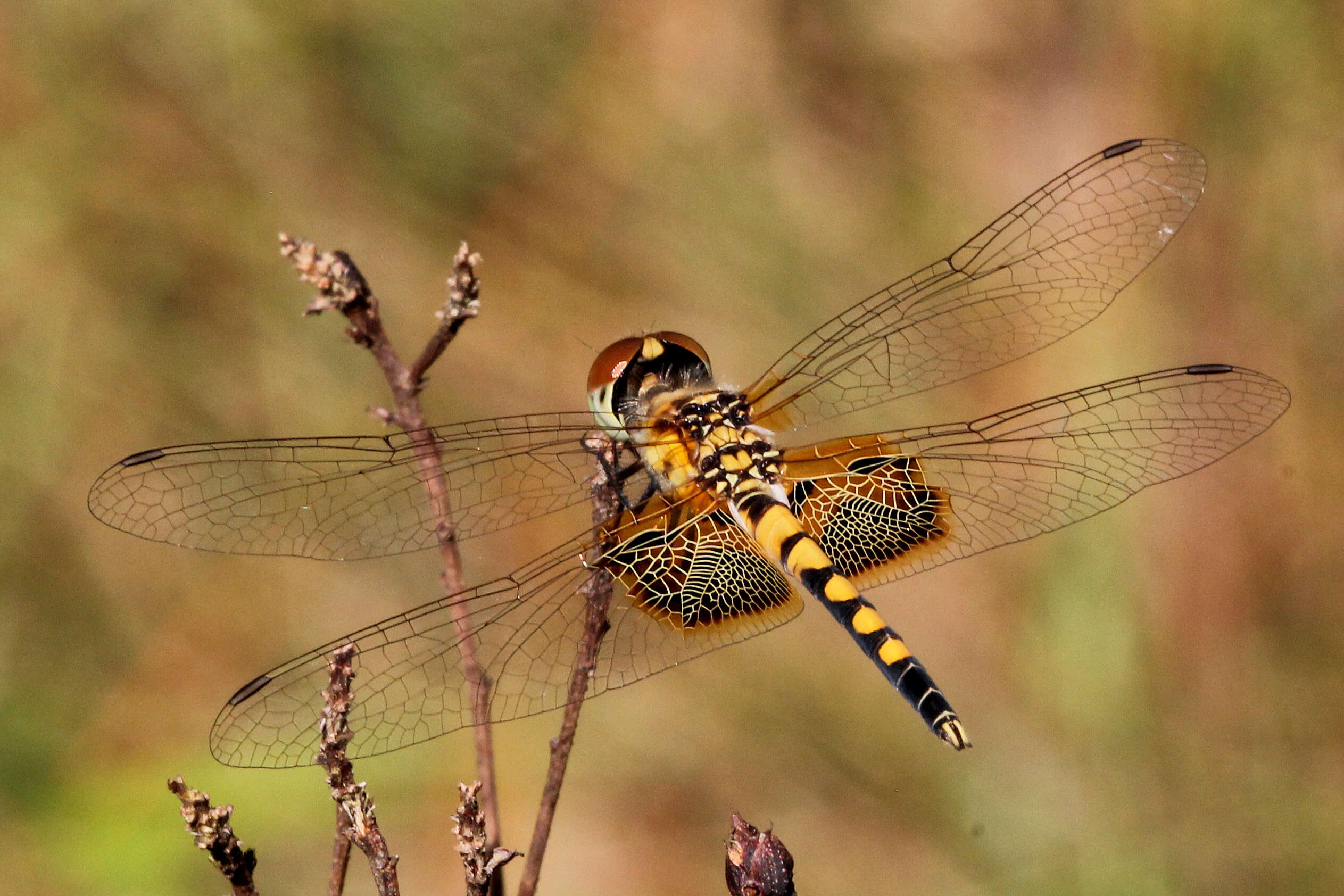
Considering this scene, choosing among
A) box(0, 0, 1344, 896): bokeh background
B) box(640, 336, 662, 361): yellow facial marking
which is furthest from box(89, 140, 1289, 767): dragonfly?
box(0, 0, 1344, 896): bokeh background

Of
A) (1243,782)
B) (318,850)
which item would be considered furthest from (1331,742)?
(318,850)

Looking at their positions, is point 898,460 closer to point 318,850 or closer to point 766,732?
point 766,732

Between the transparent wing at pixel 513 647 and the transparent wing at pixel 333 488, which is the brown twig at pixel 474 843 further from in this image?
the transparent wing at pixel 333 488

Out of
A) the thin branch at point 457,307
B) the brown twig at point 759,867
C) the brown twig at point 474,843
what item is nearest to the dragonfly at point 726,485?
the thin branch at point 457,307

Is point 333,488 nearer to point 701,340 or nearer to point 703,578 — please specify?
point 703,578

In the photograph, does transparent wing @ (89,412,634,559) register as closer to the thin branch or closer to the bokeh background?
the thin branch
